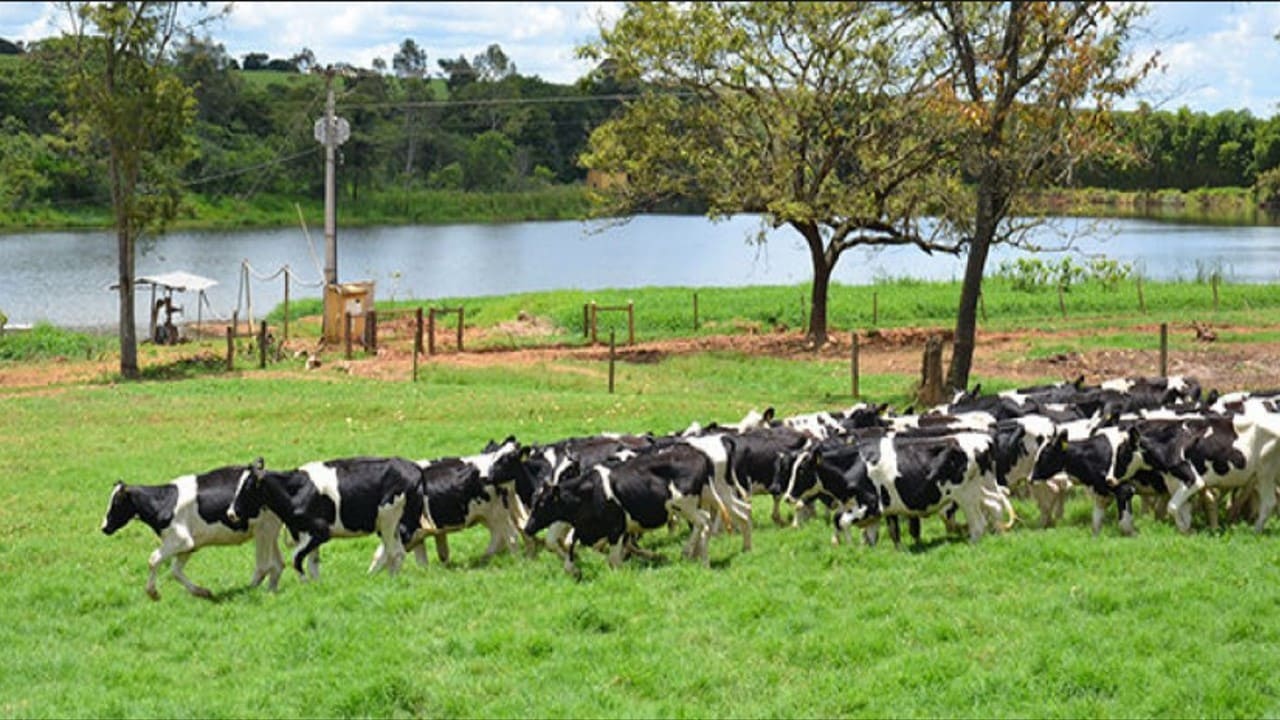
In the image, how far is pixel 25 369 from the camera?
35.4 metres

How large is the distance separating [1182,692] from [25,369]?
102 ft

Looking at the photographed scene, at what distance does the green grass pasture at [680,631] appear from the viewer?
10.5 m

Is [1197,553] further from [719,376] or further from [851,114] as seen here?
[851,114]

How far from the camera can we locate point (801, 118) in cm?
3628

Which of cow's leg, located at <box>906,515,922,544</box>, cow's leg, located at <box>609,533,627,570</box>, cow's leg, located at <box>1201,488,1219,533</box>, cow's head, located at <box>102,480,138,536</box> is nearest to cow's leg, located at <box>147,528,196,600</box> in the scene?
cow's head, located at <box>102,480,138,536</box>

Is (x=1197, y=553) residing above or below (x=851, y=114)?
below

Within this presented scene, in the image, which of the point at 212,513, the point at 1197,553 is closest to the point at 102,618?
the point at 212,513

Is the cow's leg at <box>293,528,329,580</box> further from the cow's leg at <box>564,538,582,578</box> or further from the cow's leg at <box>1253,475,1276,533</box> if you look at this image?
the cow's leg at <box>1253,475,1276,533</box>

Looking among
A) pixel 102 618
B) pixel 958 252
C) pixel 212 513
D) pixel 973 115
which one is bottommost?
pixel 102 618

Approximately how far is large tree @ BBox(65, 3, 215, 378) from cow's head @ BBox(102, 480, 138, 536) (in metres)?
20.6

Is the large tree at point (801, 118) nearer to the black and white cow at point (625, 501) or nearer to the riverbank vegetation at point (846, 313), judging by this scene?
the riverbank vegetation at point (846, 313)

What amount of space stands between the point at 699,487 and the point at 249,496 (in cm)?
418

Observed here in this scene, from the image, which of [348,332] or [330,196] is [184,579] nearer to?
[348,332]

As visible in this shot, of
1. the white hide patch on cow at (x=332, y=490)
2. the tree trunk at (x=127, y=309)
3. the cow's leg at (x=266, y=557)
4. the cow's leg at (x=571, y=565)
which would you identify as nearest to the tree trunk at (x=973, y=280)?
the cow's leg at (x=571, y=565)
